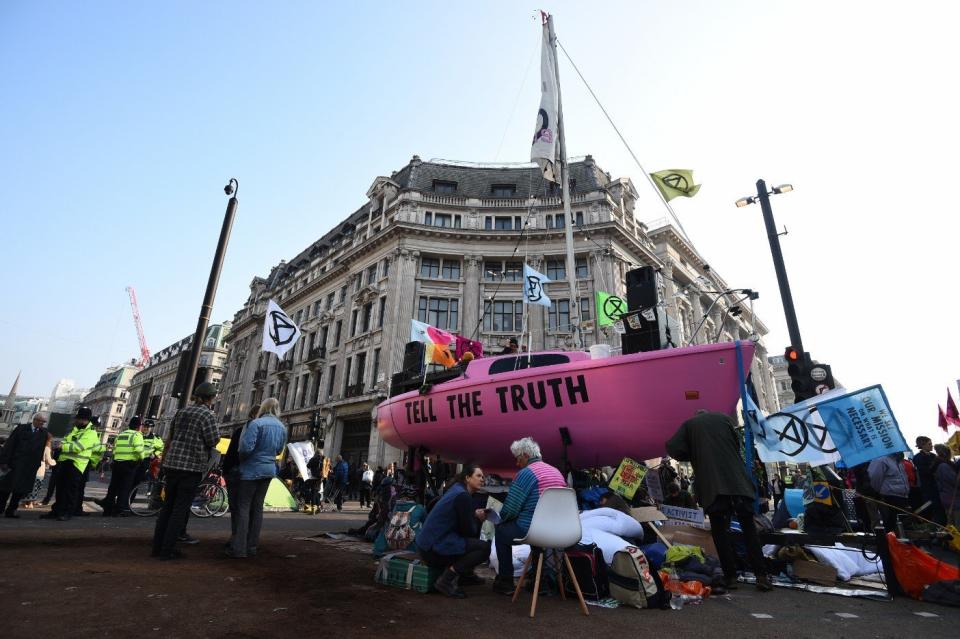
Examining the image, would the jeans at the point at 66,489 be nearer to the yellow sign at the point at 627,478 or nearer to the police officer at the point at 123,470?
the police officer at the point at 123,470

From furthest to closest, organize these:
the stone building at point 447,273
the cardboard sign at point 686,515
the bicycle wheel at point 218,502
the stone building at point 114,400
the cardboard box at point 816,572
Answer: the stone building at point 114,400 → the stone building at point 447,273 → the bicycle wheel at point 218,502 → the cardboard sign at point 686,515 → the cardboard box at point 816,572

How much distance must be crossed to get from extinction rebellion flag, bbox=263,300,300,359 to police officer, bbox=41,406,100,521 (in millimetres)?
3151

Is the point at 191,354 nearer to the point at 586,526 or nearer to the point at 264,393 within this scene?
the point at 586,526

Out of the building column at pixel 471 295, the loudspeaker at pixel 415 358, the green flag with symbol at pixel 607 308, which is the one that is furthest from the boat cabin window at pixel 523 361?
the building column at pixel 471 295

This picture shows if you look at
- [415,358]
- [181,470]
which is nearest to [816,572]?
[181,470]

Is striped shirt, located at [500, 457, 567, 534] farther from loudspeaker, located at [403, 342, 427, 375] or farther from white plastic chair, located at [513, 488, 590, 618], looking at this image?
loudspeaker, located at [403, 342, 427, 375]

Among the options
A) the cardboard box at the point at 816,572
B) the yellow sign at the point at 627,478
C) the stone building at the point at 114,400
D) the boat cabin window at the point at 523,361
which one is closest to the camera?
the cardboard box at the point at 816,572

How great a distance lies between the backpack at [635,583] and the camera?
3650 millimetres

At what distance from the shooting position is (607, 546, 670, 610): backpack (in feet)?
12.0

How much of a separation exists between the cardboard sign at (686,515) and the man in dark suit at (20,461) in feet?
32.6

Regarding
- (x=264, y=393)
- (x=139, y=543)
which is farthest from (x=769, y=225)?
(x=264, y=393)

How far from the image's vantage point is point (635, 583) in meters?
3.70

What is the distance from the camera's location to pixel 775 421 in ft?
16.8

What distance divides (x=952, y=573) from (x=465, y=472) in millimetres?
4228
